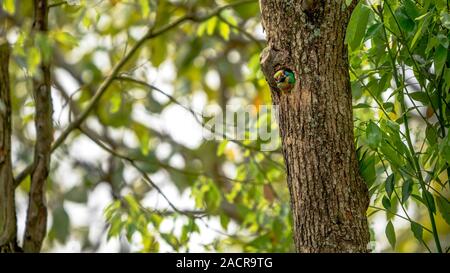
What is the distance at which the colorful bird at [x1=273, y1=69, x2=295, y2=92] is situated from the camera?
224cm

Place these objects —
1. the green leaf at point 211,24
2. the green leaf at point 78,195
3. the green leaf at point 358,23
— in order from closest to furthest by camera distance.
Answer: the green leaf at point 358,23 → the green leaf at point 211,24 → the green leaf at point 78,195

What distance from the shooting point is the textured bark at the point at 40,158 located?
3.57m

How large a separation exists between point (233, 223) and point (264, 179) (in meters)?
1.82

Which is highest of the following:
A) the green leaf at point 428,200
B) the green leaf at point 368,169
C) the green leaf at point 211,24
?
the green leaf at point 211,24

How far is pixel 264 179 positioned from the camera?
15.0 feet

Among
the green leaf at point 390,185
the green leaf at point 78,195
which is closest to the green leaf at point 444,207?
the green leaf at point 390,185

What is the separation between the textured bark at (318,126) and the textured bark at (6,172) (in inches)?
61.4

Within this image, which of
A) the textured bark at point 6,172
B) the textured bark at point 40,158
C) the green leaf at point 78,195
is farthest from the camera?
the green leaf at point 78,195

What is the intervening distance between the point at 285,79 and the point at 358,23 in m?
0.23

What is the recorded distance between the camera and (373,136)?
2211mm

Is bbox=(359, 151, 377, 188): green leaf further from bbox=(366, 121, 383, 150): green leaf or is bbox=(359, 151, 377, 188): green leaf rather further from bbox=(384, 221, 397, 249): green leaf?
bbox=(384, 221, 397, 249): green leaf

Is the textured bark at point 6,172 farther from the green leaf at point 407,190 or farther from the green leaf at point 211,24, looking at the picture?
the green leaf at point 407,190

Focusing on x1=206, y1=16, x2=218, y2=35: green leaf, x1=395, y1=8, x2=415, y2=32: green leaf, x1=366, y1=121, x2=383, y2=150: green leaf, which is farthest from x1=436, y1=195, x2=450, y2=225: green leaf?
x1=206, y1=16, x2=218, y2=35: green leaf

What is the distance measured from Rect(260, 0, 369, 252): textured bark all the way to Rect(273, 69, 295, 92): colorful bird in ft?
0.04
